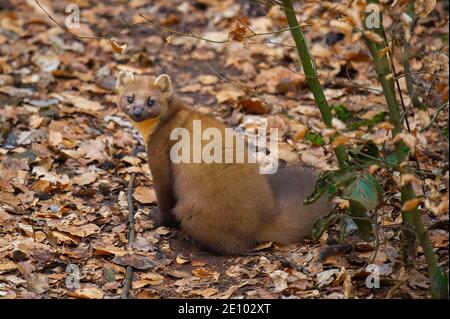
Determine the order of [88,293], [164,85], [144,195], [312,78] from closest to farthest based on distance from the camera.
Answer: [88,293], [312,78], [164,85], [144,195]

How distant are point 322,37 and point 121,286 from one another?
5061 millimetres

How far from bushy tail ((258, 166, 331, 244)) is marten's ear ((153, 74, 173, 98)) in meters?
1.15

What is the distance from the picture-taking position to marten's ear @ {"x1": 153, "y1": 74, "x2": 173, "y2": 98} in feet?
19.0

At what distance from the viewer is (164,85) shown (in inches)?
229

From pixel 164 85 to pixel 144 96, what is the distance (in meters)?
0.21

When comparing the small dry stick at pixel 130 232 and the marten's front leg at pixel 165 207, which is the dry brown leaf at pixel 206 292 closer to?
the small dry stick at pixel 130 232

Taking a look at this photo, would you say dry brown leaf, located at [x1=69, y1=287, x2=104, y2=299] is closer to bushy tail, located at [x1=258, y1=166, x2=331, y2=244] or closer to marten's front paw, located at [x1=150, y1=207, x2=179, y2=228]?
marten's front paw, located at [x1=150, y1=207, x2=179, y2=228]

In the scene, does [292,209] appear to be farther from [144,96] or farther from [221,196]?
[144,96]

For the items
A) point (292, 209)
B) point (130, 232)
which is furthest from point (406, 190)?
point (130, 232)

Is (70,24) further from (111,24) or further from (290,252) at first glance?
(290,252)

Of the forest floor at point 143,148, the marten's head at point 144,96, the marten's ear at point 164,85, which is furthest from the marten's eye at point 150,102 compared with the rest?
the forest floor at point 143,148

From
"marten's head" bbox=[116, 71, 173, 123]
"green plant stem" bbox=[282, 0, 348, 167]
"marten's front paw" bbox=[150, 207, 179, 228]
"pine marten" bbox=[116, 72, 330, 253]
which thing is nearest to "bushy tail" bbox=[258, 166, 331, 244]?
"pine marten" bbox=[116, 72, 330, 253]

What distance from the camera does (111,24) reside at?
31.8 feet
